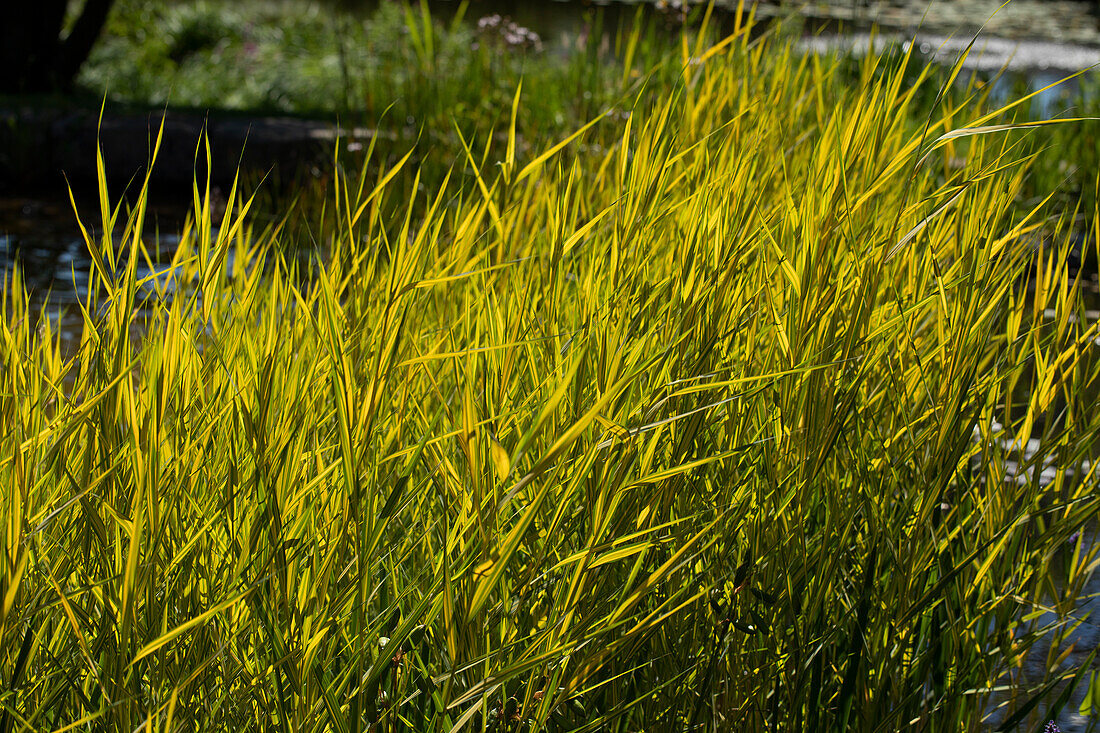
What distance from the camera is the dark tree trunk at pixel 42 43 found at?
7.65m

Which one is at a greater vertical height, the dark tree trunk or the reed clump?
the reed clump

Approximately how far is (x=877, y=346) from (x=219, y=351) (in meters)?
0.84

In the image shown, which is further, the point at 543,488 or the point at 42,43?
the point at 42,43

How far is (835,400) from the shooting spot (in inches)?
51.2

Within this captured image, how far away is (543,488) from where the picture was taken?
962 millimetres

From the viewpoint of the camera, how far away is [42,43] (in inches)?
308

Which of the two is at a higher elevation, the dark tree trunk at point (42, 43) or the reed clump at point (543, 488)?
the reed clump at point (543, 488)

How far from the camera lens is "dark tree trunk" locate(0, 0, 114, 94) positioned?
7.65 m

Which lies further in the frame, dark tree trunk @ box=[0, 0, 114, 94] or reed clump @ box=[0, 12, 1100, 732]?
dark tree trunk @ box=[0, 0, 114, 94]

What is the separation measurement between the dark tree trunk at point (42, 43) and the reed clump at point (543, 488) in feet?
23.8

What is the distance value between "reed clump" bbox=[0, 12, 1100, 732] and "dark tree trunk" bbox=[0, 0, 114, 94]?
23.8 ft

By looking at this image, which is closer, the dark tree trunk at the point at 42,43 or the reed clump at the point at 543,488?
the reed clump at the point at 543,488

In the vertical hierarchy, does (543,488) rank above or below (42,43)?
above

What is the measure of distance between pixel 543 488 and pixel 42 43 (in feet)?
27.0
